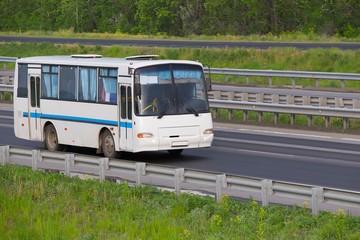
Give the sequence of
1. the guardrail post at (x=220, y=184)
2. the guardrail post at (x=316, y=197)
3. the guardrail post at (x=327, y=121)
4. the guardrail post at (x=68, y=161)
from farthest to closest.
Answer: the guardrail post at (x=327, y=121) < the guardrail post at (x=68, y=161) < the guardrail post at (x=220, y=184) < the guardrail post at (x=316, y=197)

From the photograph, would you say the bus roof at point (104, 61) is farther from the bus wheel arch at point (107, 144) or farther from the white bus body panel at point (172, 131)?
the bus wheel arch at point (107, 144)

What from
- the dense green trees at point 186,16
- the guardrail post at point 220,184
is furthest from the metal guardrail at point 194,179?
the dense green trees at point 186,16

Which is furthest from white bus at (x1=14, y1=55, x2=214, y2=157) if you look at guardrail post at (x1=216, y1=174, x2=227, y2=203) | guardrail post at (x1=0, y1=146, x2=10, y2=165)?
guardrail post at (x1=216, y1=174, x2=227, y2=203)

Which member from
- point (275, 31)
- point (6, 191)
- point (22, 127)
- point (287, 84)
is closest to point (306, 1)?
point (275, 31)

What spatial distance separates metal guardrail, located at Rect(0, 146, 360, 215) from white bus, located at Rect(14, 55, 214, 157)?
2.78m

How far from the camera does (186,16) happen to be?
278 feet

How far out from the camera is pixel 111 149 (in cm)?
1962

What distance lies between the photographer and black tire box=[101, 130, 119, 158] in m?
19.6

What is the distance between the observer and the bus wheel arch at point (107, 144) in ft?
64.2

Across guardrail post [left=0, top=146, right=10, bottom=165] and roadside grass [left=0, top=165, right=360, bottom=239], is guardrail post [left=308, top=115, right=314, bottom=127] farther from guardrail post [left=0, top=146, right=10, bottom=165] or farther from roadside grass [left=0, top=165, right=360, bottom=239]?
roadside grass [left=0, top=165, right=360, bottom=239]

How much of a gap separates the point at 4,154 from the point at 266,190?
23.5ft

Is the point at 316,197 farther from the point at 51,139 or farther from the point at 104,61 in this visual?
the point at 51,139

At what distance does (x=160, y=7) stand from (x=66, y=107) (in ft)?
221

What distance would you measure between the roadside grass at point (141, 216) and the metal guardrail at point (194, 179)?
16 centimetres
